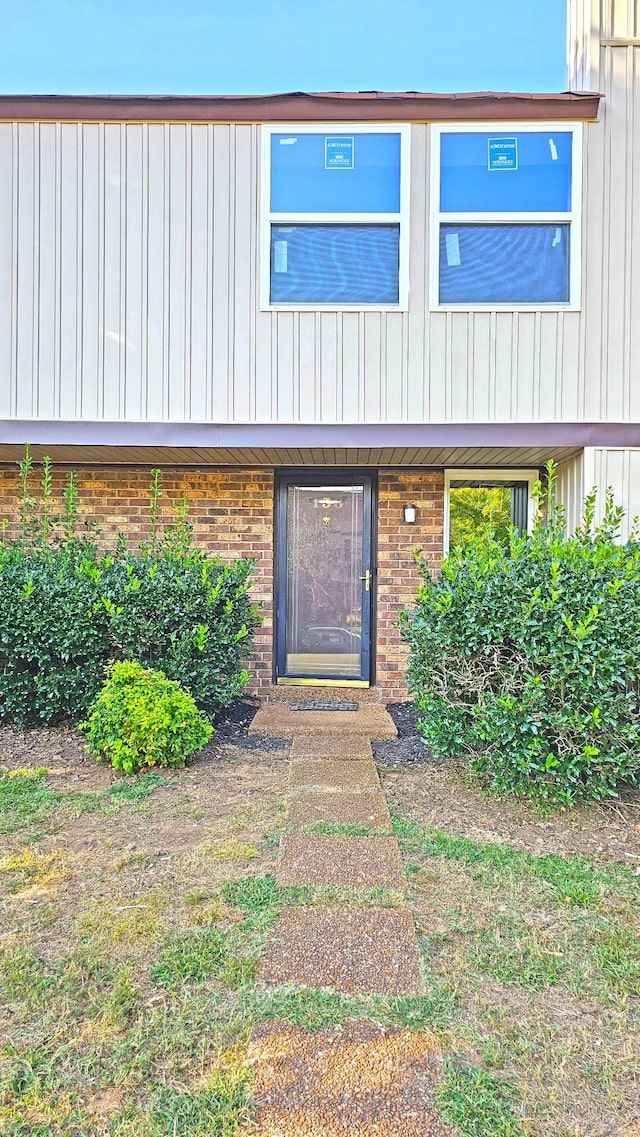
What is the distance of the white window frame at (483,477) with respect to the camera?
6.26 m

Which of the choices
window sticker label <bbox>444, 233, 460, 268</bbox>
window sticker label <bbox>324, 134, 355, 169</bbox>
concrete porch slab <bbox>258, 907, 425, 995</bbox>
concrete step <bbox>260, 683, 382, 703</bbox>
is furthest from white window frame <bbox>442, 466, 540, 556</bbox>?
concrete porch slab <bbox>258, 907, 425, 995</bbox>

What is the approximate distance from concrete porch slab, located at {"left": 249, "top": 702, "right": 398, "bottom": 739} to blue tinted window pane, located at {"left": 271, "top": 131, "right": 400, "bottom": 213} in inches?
169

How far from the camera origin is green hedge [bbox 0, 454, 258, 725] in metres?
4.65

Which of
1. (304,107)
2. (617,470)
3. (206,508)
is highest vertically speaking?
(304,107)

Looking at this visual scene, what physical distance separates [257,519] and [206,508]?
543 millimetres

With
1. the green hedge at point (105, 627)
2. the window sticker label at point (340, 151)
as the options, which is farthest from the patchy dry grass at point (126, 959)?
the window sticker label at point (340, 151)

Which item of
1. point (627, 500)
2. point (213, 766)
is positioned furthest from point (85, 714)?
point (627, 500)

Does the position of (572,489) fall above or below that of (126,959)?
above

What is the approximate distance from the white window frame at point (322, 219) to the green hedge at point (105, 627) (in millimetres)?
2350

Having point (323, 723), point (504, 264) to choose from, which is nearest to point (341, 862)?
point (323, 723)

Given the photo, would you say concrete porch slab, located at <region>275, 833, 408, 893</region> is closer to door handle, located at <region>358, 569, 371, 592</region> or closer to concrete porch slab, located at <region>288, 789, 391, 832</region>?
concrete porch slab, located at <region>288, 789, 391, 832</region>

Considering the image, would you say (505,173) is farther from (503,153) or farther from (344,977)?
(344,977)

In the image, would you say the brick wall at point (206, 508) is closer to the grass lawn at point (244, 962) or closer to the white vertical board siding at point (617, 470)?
the grass lawn at point (244, 962)

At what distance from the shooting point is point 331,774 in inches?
162
